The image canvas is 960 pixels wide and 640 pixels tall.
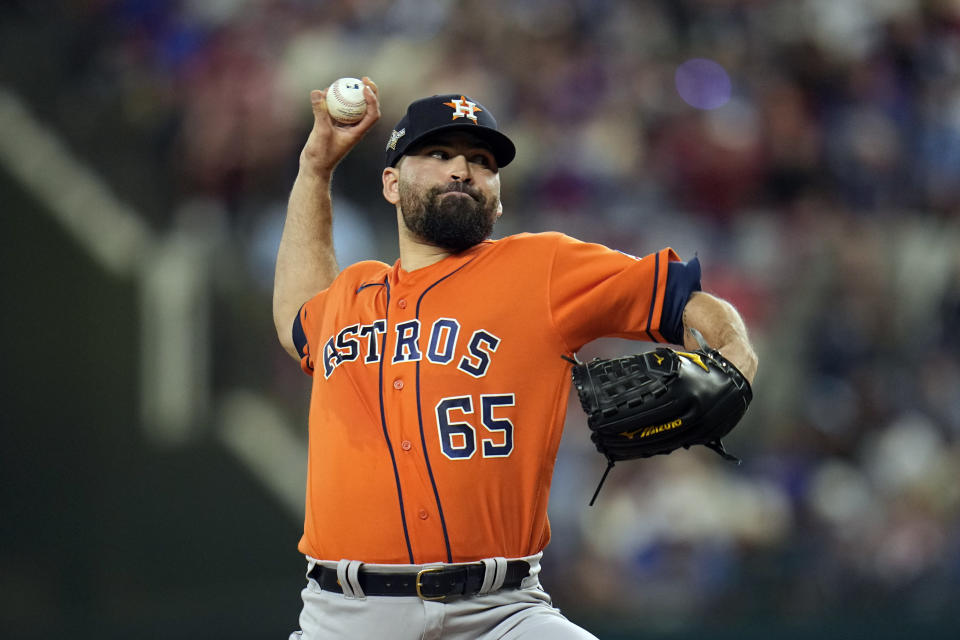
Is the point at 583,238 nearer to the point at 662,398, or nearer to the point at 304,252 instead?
the point at 304,252

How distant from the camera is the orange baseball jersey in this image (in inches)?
122

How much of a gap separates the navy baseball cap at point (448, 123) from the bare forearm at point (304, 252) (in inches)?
21.9

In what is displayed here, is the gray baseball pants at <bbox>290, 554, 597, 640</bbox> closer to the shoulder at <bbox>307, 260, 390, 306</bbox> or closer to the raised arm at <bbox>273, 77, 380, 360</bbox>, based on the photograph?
the shoulder at <bbox>307, 260, 390, 306</bbox>

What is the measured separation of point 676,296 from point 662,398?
390 mm

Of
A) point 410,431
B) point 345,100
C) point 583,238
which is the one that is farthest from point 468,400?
point 583,238

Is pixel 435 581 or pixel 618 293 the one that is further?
pixel 618 293

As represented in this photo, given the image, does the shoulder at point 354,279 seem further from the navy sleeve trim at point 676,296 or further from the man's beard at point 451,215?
the navy sleeve trim at point 676,296

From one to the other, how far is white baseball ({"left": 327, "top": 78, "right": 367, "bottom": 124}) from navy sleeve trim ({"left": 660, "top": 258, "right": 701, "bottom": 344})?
1302 millimetres

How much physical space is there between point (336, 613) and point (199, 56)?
5.52 m

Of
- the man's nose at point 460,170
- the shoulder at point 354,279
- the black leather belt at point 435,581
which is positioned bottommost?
the black leather belt at point 435,581

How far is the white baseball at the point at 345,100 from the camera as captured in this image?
12.8 ft

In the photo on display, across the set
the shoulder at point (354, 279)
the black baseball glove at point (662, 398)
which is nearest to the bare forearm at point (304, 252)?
the shoulder at point (354, 279)

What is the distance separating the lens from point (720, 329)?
3.03m

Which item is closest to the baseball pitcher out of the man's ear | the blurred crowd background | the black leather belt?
the black leather belt
